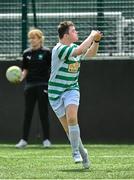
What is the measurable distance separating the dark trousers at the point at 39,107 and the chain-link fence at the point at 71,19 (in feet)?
6.21

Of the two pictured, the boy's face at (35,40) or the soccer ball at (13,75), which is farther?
the boy's face at (35,40)

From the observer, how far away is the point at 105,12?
15.9 m

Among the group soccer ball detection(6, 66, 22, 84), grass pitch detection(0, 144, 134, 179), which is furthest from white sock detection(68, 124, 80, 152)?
soccer ball detection(6, 66, 22, 84)

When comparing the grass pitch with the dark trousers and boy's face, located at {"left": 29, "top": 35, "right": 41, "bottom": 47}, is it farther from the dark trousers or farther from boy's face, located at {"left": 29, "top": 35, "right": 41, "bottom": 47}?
boy's face, located at {"left": 29, "top": 35, "right": 41, "bottom": 47}

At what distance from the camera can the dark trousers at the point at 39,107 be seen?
47.0 feet

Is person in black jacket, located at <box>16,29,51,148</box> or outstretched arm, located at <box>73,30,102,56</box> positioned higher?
outstretched arm, located at <box>73,30,102,56</box>

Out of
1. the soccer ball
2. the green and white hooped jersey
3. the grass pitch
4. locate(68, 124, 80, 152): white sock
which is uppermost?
the green and white hooped jersey

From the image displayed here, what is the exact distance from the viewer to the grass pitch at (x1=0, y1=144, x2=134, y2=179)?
931 cm

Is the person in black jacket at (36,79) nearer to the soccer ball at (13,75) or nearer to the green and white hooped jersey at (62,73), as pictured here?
the soccer ball at (13,75)

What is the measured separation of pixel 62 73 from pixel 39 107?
4.35 m

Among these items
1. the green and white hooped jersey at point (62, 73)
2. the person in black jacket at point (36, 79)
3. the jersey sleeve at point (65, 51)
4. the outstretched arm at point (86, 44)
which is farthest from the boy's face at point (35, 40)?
the outstretched arm at point (86, 44)

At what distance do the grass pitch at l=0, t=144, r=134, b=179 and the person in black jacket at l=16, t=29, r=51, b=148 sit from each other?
0.46 metres

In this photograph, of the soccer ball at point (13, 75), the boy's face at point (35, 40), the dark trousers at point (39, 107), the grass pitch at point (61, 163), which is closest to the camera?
the grass pitch at point (61, 163)

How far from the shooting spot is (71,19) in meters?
16.1
